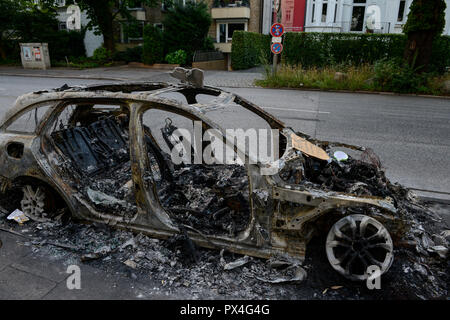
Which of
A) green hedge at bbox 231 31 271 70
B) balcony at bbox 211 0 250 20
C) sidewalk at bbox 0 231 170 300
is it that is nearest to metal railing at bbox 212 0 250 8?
balcony at bbox 211 0 250 20

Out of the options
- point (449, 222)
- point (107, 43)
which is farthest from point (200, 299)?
point (107, 43)

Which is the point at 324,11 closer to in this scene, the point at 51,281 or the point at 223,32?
the point at 223,32

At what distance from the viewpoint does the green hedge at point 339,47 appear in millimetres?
19297

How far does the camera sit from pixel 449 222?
412cm

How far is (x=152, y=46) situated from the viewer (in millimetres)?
24219

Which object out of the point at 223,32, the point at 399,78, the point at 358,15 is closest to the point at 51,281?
the point at 399,78

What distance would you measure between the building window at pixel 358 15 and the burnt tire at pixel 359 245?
3215 centimetres

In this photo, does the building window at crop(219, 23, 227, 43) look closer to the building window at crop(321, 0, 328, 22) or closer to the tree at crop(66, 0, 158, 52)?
the tree at crop(66, 0, 158, 52)

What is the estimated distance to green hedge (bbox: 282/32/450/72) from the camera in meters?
19.3

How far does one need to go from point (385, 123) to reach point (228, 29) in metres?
24.7

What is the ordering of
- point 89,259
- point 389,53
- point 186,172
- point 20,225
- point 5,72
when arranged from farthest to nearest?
point 5,72
point 389,53
point 186,172
point 20,225
point 89,259

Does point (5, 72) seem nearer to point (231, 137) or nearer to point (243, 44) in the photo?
point (243, 44)

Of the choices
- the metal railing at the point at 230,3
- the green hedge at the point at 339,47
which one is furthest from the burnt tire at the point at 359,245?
the metal railing at the point at 230,3

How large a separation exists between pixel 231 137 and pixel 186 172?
152 centimetres
